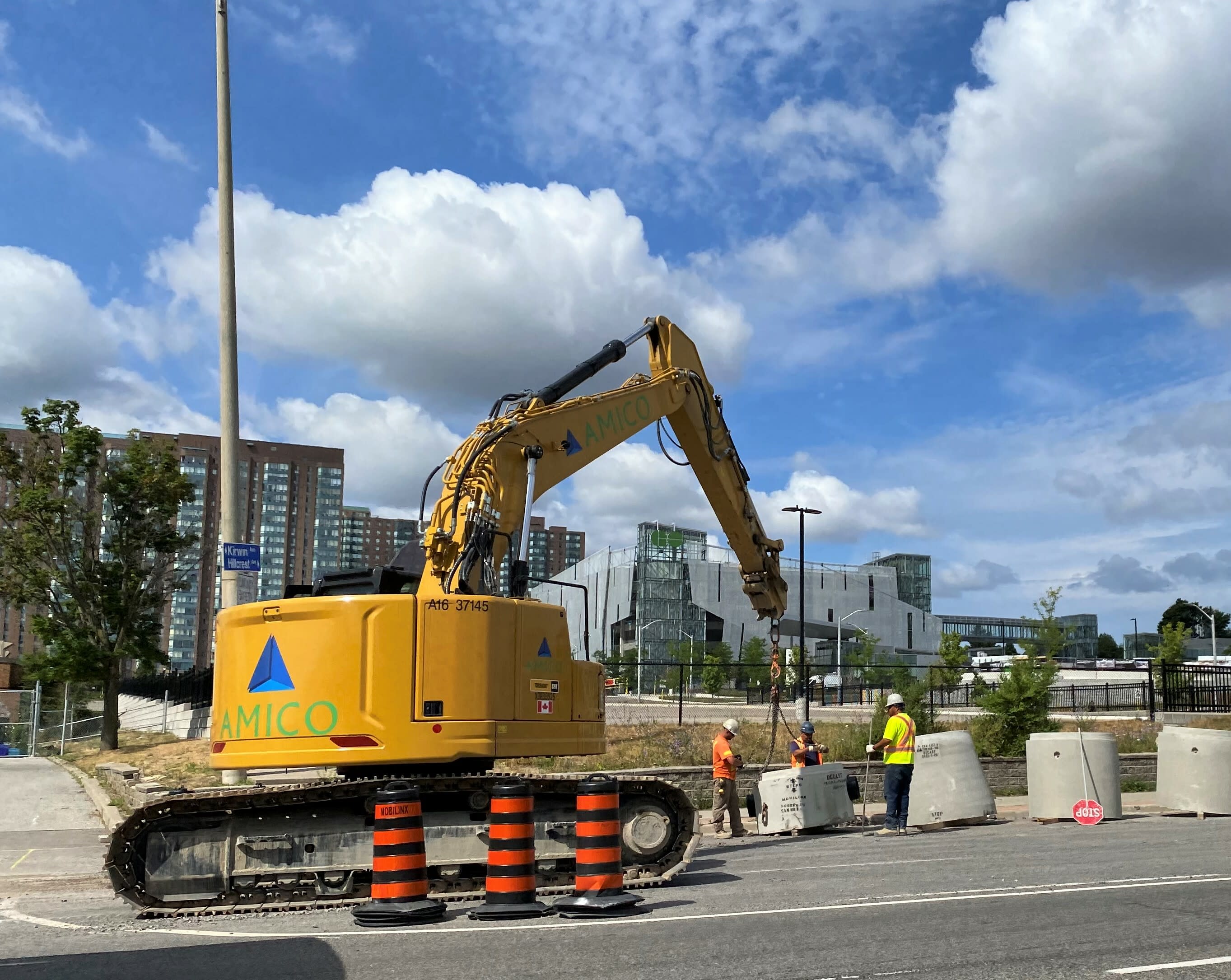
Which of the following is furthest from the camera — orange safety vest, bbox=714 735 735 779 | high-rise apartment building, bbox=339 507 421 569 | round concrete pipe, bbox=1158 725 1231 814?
high-rise apartment building, bbox=339 507 421 569

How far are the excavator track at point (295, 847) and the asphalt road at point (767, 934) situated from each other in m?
0.34

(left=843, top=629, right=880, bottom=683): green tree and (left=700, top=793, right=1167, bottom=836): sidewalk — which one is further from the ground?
(left=843, top=629, right=880, bottom=683): green tree

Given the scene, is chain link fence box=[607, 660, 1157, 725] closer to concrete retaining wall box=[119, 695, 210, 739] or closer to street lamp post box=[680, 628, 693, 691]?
street lamp post box=[680, 628, 693, 691]

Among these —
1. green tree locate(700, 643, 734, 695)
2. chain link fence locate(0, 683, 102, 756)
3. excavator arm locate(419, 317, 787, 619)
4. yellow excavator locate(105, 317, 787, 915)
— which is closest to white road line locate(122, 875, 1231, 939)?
yellow excavator locate(105, 317, 787, 915)

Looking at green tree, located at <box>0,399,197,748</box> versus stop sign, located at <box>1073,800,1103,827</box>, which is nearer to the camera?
stop sign, located at <box>1073,800,1103,827</box>

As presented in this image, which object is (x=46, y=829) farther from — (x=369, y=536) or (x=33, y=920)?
(x=369, y=536)

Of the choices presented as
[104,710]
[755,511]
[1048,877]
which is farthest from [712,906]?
[104,710]

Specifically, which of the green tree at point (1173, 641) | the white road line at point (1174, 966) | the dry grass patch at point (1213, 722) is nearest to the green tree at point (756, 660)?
the green tree at point (1173, 641)

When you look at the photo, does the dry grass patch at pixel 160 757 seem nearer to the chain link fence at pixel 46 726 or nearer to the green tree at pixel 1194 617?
the chain link fence at pixel 46 726

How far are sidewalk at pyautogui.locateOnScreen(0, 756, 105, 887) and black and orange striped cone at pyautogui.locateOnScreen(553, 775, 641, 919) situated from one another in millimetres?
6302

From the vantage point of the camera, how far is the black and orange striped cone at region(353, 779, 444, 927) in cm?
830

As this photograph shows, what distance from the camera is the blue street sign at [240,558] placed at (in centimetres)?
1383

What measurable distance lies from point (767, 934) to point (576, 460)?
593 centimetres

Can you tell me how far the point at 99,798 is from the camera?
61.7 feet
